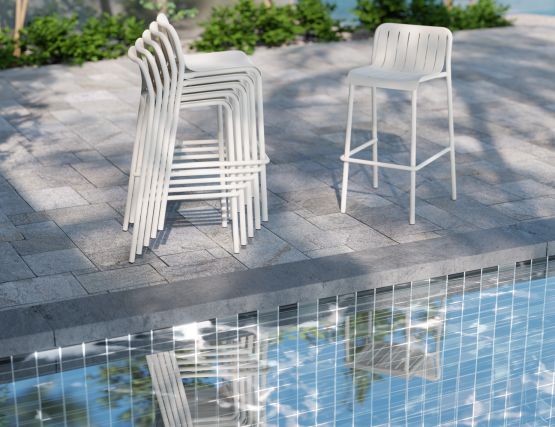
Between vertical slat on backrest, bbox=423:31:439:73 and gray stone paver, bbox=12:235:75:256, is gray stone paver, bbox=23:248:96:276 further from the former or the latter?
vertical slat on backrest, bbox=423:31:439:73

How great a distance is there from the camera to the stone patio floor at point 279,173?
16.8ft

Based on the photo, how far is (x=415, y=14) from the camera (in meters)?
11.9

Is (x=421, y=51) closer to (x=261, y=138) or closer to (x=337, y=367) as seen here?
(x=261, y=138)

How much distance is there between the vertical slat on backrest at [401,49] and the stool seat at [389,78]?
0.09 m

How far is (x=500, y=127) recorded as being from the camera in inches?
305

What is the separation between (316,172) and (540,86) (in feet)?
11.3

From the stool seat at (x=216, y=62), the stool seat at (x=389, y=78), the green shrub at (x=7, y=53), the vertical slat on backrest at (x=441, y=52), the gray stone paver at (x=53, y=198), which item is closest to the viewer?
the stool seat at (x=216, y=62)

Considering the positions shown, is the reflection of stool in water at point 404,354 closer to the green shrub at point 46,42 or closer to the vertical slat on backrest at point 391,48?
the vertical slat on backrest at point 391,48

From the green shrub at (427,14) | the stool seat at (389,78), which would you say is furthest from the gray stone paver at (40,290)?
the green shrub at (427,14)

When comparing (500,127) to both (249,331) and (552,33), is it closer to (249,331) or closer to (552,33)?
(249,331)

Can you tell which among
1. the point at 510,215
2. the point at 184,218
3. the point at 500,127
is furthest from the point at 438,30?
the point at 500,127

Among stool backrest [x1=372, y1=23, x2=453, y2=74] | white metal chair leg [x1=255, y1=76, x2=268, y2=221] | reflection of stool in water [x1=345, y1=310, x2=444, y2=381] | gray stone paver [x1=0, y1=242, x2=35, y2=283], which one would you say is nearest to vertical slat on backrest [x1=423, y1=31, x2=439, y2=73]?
stool backrest [x1=372, y1=23, x2=453, y2=74]

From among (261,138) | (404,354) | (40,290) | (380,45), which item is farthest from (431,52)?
(40,290)

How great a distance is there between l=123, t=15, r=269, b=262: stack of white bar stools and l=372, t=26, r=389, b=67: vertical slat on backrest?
2.85 feet
